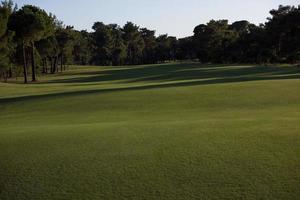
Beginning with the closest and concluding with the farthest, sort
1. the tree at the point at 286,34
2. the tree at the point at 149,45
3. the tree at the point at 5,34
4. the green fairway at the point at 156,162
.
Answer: the green fairway at the point at 156,162 → the tree at the point at 5,34 → the tree at the point at 286,34 → the tree at the point at 149,45

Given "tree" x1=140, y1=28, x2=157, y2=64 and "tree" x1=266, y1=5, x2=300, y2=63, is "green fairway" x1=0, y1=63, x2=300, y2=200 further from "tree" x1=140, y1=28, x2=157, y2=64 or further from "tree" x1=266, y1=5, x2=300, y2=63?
"tree" x1=140, y1=28, x2=157, y2=64

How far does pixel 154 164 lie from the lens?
7.49 metres

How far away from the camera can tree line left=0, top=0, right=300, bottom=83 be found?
51.2 m

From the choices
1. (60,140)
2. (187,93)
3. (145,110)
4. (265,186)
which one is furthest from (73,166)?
(187,93)

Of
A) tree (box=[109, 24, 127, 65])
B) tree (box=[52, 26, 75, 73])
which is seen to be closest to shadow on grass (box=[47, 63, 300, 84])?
tree (box=[52, 26, 75, 73])

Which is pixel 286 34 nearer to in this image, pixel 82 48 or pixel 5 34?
pixel 82 48

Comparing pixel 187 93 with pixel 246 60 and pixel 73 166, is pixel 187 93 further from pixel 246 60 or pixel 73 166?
pixel 246 60

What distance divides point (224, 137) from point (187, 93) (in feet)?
44.5

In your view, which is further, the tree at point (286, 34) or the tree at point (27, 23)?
the tree at point (286, 34)

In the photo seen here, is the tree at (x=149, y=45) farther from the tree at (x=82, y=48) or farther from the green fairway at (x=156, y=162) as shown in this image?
the green fairway at (x=156, y=162)

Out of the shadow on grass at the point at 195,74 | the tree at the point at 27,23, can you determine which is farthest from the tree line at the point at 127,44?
the shadow on grass at the point at 195,74

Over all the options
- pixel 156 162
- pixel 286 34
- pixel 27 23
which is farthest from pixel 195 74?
pixel 156 162

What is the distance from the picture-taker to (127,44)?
146 m

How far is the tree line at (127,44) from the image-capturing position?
51.2 m
